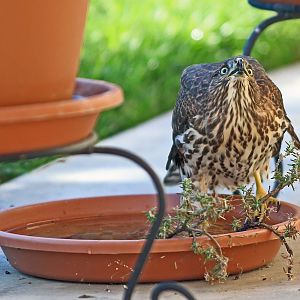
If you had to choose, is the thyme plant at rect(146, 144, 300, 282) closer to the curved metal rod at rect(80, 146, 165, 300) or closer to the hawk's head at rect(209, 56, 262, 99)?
the hawk's head at rect(209, 56, 262, 99)

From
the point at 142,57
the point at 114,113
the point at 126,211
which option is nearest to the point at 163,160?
the point at 114,113

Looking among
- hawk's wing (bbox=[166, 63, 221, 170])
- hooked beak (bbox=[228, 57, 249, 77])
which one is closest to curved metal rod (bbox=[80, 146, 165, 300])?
hooked beak (bbox=[228, 57, 249, 77])

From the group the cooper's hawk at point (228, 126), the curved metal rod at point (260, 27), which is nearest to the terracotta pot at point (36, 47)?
the cooper's hawk at point (228, 126)

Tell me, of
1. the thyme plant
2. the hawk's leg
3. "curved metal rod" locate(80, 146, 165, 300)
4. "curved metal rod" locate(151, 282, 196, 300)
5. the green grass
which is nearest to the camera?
"curved metal rod" locate(80, 146, 165, 300)

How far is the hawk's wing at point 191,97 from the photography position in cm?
513

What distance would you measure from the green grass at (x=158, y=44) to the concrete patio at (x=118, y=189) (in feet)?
0.86

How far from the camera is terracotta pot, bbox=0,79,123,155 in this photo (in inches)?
121

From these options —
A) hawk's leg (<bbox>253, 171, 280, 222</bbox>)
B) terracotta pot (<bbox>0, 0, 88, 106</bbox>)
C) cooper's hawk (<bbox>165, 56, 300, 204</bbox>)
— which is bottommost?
hawk's leg (<bbox>253, 171, 280, 222</bbox>)

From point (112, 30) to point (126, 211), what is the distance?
5376 mm

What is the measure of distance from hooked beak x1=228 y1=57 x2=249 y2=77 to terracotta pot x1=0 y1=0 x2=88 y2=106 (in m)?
1.48

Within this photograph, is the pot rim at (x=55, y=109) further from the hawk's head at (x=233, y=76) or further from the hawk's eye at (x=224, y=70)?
the hawk's eye at (x=224, y=70)

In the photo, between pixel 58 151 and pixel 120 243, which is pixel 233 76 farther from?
pixel 58 151

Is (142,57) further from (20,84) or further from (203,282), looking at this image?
(20,84)

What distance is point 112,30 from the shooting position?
10.5 m
